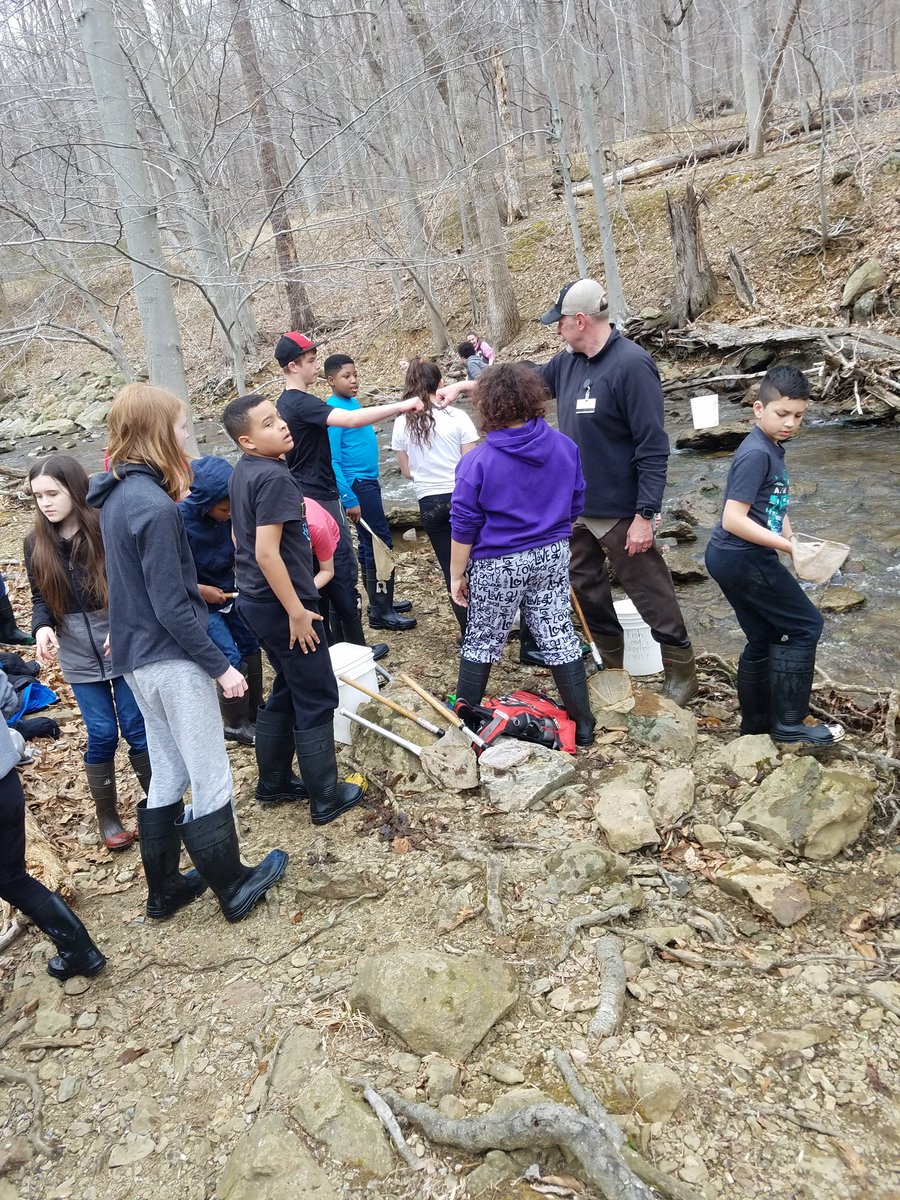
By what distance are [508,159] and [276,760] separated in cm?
2160

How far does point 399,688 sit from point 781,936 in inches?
99.1

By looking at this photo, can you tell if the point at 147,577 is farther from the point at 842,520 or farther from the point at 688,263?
the point at 688,263

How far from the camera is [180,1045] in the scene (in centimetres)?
261

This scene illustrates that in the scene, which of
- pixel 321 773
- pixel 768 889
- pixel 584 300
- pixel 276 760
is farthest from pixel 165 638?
pixel 584 300

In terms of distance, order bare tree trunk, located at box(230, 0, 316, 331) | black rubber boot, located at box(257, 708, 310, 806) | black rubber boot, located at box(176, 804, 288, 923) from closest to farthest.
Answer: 1. black rubber boot, located at box(176, 804, 288, 923)
2. black rubber boot, located at box(257, 708, 310, 806)
3. bare tree trunk, located at box(230, 0, 316, 331)

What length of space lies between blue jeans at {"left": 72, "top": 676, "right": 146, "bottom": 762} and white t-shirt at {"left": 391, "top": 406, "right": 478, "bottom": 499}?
2.43 metres

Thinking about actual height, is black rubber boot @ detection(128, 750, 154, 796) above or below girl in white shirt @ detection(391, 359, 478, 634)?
below

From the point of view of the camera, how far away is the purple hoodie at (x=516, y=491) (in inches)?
147

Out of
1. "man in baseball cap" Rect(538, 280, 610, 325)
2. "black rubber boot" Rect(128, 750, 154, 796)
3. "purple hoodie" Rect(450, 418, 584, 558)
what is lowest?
"black rubber boot" Rect(128, 750, 154, 796)

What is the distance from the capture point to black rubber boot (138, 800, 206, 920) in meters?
3.05

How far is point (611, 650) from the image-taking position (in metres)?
4.95

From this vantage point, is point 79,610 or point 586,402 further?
point 586,402

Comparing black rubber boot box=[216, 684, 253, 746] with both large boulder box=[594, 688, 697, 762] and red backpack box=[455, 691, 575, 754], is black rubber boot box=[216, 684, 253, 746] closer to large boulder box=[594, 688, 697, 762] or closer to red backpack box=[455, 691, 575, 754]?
red backpack box=[455, 691, 575, 754]

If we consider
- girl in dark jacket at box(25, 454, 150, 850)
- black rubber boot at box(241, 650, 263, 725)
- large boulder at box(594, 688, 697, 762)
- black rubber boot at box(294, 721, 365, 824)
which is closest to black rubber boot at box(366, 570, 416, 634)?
black rubber boot at box(241, 650, 263, 725)
